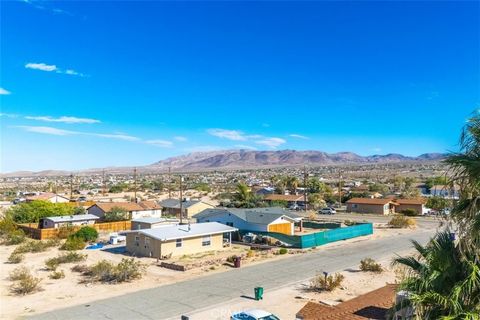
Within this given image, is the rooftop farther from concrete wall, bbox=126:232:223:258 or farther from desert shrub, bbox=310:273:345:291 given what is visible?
desert shrub, bbox=310:273:345:291

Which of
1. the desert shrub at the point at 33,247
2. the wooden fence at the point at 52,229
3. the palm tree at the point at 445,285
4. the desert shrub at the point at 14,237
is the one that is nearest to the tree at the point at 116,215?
the wooden fence at the point at 52,229

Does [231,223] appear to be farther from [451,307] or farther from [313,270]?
[451,307]

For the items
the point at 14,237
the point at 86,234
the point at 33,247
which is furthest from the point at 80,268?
the point at 14,237

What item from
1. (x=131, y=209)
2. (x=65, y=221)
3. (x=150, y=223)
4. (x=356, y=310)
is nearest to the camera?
(x=356, y=310)

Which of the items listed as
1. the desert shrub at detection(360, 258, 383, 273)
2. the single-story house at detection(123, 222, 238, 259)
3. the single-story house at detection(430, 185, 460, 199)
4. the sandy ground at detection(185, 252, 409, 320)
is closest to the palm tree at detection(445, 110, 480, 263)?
the single-story house at detection(430, 185, 460, 199)

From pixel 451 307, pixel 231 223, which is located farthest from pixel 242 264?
pixel 451 307

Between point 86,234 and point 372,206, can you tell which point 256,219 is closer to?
point 86,234
